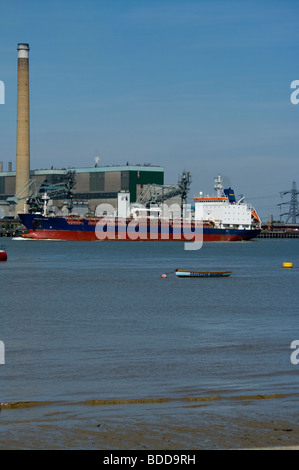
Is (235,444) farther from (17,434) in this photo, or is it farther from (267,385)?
(267,385)

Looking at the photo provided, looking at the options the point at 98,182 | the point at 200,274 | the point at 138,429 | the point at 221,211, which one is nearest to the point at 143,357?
the point at 138,429

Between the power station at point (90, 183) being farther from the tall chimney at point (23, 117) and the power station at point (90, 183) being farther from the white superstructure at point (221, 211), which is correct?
the white superstructure at point (221, 211)

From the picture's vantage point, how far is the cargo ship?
135625 mm

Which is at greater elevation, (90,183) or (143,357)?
(90,183)

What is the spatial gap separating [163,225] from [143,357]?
121534 mm

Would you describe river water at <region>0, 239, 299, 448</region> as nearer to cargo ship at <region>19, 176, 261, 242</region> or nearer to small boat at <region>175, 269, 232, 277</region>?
small boat at <region>175, 269, 232, 277</region>

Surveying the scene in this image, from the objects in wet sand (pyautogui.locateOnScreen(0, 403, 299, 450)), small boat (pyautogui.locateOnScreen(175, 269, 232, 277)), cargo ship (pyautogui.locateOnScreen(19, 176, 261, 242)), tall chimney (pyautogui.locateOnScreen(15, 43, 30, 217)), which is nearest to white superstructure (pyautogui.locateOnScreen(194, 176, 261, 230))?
cargo ship (pyautogui.locateOnScreen(19, 176, 261, 242))

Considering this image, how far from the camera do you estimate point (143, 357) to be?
2034cm

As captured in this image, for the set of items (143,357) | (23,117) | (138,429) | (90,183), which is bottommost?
(143,357)

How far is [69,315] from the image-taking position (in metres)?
31.0

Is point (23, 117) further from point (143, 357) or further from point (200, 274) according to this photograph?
point (143, 357)

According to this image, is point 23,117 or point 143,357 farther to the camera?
point 23,117

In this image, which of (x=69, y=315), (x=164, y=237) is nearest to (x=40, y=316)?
(x=69, y=315)

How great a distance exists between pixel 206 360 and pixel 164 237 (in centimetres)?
12580
